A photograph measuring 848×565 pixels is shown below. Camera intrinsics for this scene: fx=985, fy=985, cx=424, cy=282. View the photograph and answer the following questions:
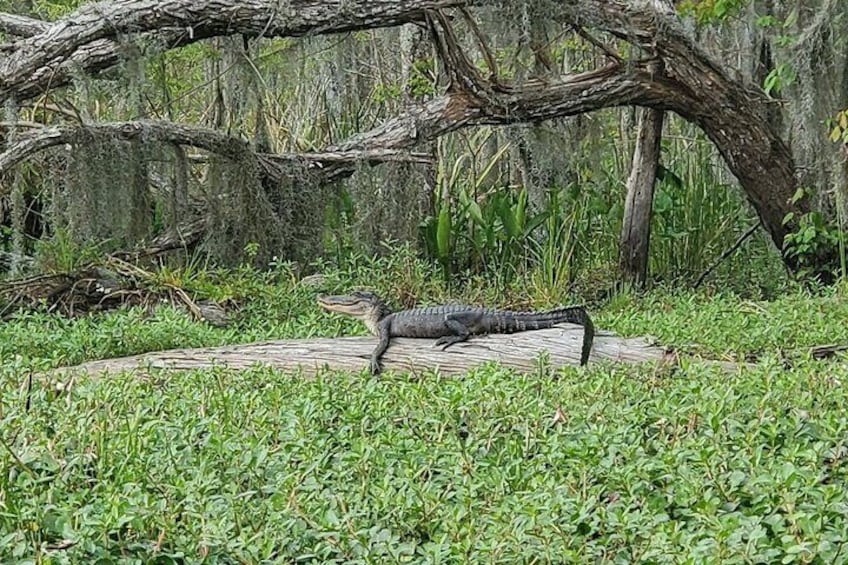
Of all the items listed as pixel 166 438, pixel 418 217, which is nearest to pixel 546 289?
pixel 418 217

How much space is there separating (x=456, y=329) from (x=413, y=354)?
286 millimetres

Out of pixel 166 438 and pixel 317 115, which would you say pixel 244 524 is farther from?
pixel 317 115

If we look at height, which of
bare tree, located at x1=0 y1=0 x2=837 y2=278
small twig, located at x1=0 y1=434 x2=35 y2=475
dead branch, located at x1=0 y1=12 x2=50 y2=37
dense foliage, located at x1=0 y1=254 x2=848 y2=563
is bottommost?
dense foliage, located at x1=0 y1=254 x2=848 y2=563

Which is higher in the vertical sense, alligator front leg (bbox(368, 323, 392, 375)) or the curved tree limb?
the curved tree limb

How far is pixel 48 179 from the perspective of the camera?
8414 mm

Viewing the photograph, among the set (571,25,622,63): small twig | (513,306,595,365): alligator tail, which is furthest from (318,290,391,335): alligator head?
(571,25,622,63): small twig

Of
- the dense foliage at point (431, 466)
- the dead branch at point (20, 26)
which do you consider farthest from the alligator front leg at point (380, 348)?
the dead branch at point (20, 26)

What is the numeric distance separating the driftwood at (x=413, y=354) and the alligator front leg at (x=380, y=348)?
0.13ft

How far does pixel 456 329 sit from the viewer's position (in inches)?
214

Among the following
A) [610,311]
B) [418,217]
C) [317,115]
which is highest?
[317,115]

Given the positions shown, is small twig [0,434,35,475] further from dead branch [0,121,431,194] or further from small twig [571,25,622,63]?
small twig [571,25,622,63]

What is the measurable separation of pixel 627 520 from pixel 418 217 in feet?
22.5

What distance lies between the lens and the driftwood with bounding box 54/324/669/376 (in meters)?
5.08

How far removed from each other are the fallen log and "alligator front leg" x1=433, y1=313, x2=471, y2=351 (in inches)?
1.8
